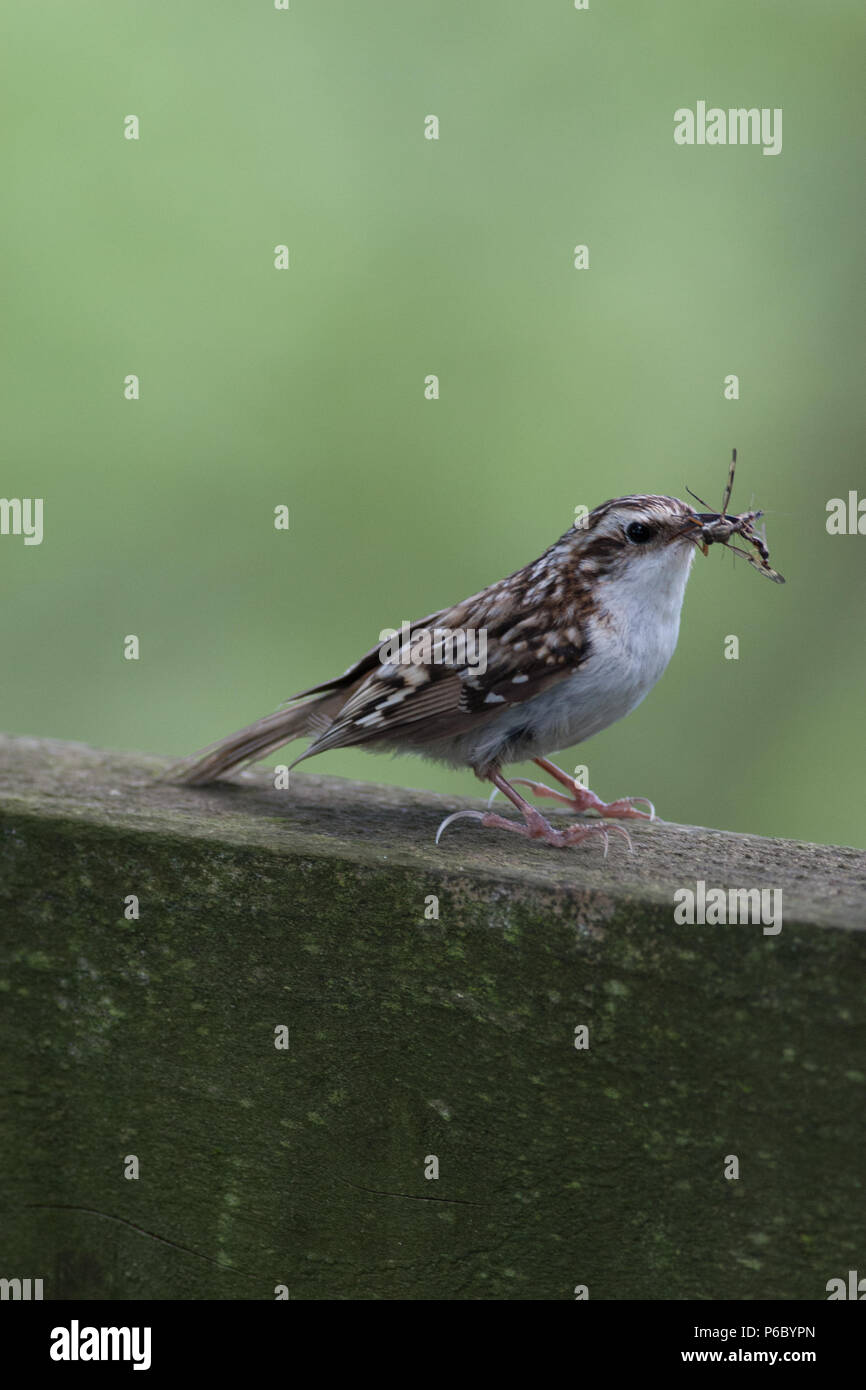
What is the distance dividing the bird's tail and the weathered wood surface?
564mm

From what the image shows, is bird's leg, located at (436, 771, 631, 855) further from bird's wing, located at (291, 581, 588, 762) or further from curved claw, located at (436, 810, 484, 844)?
bird's wing, located at (291, 581, 588, 762)

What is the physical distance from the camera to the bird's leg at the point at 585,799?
2.72 m

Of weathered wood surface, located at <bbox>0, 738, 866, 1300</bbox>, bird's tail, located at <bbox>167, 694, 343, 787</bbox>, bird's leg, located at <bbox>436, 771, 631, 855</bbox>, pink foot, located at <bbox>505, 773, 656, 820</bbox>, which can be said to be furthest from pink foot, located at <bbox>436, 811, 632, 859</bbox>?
bird's tail, located at <bbox>167, 694, 343, 787</bbox>

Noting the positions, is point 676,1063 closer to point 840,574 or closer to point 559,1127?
point 559,1127

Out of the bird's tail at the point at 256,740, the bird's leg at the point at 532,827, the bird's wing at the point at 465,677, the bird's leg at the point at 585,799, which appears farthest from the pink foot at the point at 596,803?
the bird's tail at the point at 256,740

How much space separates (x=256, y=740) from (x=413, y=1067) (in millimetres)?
1129

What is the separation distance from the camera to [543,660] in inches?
104

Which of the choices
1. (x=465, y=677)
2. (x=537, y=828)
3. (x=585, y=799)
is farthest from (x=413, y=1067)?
(x=585, y=799)

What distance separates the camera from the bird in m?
2.66

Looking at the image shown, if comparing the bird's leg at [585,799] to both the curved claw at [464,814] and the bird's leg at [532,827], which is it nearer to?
the bird's leg at [532,827]

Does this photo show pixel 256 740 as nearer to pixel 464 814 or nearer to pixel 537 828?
pixel 464 814

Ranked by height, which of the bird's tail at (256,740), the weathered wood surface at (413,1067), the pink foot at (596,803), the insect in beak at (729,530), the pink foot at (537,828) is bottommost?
the weathered wood surface at (413,1067)

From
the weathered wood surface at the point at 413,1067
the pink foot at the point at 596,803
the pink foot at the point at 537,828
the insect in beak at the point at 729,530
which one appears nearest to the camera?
the weathered wood surface at the point at 413,1067

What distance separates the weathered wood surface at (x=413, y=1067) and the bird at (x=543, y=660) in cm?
51
